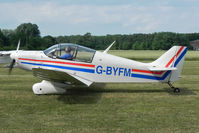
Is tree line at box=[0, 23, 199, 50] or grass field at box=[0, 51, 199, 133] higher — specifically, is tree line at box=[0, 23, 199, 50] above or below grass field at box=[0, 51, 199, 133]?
above

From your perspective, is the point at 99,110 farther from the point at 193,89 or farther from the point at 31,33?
the point at 31,33

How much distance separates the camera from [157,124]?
5.22 metres

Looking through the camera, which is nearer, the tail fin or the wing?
the wing

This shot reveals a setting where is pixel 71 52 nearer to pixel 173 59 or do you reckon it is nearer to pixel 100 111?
pixel 100 111

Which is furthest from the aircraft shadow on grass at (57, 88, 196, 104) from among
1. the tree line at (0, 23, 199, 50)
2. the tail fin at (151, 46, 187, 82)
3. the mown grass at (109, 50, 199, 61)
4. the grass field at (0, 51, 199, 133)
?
the tree line at (0, 23, 199, 50)

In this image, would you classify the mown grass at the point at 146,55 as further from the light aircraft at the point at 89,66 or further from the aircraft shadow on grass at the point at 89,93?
the light aircraft at the point at 89,66

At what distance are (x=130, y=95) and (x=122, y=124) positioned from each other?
308cm

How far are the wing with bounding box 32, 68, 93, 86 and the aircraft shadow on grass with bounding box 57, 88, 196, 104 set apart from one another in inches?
19.4

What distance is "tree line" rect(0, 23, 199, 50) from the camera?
45.3 metres

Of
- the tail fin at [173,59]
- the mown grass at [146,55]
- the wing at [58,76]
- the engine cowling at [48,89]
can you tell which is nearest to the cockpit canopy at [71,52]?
the wing at [58,76]

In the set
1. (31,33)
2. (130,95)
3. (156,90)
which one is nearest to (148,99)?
(130,95)

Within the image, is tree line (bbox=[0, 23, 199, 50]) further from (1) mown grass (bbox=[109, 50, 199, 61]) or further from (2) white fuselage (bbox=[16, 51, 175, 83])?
(2) white fuselage (bbox=[16, 51, 175, 83])

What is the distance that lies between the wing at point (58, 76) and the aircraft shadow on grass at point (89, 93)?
49 cm

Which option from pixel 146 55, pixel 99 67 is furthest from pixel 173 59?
pixel 146 55
